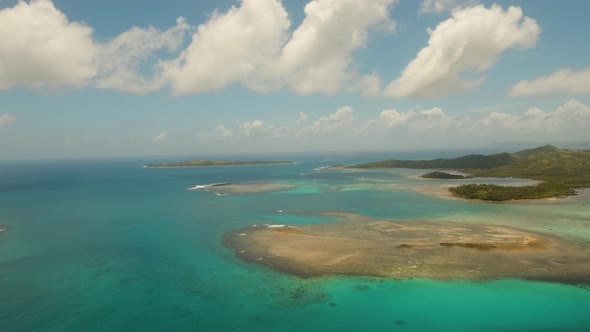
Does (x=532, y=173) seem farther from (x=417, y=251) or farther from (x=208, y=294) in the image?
(x=208, y=294)

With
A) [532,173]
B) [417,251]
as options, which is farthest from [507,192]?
[532,173]

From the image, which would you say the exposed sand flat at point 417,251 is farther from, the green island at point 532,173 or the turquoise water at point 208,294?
the green island at point 532,173

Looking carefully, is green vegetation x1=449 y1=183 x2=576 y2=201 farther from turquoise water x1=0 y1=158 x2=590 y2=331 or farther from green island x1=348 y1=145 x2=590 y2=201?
turquoise water x1=0 y1=158 x2=590 y2=331

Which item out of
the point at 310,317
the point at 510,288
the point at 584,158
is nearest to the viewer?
the point at 310,317

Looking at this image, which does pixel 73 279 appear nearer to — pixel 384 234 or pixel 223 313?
pixel 223 313

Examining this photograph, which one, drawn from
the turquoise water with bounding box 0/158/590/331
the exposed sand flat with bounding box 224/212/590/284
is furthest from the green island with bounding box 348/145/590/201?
the exposed sand flat with bounding box 224/212/590/284

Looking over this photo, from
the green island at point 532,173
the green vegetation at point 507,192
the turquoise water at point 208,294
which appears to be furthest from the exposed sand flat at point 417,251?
the green island at point 532,173

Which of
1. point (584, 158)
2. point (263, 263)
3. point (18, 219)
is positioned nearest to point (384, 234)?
point (263, 263)
